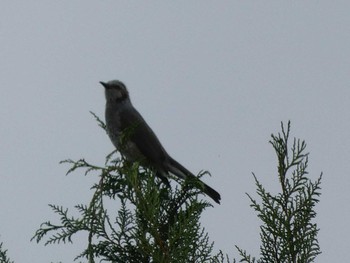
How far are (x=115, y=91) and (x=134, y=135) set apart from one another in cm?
109

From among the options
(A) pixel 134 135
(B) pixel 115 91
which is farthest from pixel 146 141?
(B) pixel 115 91

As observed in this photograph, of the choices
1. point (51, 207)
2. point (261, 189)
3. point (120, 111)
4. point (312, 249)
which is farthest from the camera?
point (120, 111)

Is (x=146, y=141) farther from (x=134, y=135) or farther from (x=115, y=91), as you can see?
(x=115, y=91)

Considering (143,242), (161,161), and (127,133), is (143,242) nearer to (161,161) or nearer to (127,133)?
(127,133)

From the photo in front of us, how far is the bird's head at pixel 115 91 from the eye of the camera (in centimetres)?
800

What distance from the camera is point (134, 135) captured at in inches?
283

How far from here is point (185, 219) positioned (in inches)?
123

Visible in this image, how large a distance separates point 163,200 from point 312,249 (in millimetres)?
1029

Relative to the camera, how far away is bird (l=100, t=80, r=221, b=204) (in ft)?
21.1

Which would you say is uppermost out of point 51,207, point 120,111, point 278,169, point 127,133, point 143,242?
point 120,111

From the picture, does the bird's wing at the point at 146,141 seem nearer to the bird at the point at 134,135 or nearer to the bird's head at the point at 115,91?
the bird at the point at 134,135

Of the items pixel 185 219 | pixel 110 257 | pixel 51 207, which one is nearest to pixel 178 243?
pixel 185 219

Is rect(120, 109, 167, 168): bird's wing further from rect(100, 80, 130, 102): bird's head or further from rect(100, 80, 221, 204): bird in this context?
rect(100, 80, 130, 102): bird's head

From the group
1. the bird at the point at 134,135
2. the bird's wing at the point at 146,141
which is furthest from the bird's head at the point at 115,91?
the bird's wing at the point at 146,141
